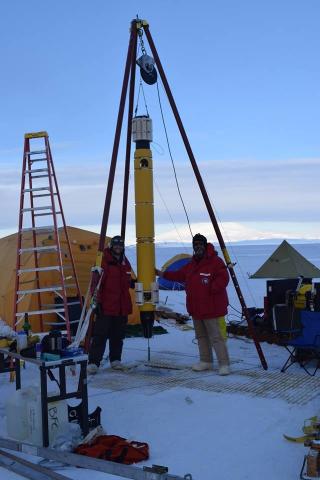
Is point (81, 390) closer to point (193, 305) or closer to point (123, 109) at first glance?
point (193, 305)

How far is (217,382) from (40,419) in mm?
2665

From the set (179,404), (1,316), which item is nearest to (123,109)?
(179,404)

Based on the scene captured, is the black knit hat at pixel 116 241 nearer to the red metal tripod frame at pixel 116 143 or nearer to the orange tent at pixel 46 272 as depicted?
the red metal tripod frame at pixel 116 143

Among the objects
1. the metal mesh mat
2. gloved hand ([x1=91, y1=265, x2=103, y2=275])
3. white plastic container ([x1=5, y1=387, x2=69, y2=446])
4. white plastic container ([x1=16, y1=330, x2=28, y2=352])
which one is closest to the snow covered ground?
the metal mesh mat

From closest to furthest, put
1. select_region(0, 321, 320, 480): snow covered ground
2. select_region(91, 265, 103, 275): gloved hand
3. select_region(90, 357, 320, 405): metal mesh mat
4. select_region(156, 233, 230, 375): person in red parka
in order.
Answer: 1. select_region(0, 321, 320, 480): snow covered ground
2. select_region(90, 357, 320, 405): metal mesh mat
3. select_region(156, 233, 230, 375): person in red parka
4. select_region(91, 265, 103, 275): gloved hand

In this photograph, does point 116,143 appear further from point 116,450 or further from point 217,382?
point 116,450

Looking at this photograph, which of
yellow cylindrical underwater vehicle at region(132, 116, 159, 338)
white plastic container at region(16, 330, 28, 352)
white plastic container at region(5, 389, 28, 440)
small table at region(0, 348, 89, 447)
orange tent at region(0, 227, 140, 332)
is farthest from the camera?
orange tent at region(0, 227, 140, 332)

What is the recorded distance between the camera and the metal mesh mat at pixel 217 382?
6500 millimetres

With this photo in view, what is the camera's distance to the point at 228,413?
5848mm

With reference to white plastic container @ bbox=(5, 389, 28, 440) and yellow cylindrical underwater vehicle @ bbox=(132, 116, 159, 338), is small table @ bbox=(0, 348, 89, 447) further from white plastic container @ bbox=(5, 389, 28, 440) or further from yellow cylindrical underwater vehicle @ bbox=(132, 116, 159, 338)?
yellow cylindrical underwater vehicle @ bbox=(132, 116, 159, 338)

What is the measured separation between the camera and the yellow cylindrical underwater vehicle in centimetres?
830

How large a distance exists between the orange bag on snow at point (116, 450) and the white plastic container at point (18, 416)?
65cm

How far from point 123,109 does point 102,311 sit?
9.43 ft

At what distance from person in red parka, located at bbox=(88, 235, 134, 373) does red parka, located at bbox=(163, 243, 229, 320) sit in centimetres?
96
